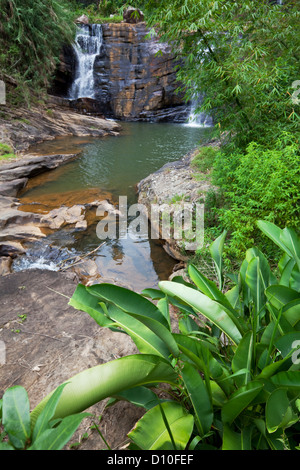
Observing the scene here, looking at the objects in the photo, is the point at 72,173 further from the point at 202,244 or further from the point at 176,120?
the point at 176,120

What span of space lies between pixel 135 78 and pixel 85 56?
3095mm

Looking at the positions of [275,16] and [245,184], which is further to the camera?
[275,16]

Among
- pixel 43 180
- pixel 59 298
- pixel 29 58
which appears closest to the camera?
pixel 59 298

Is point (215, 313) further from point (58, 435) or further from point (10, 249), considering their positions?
point (10, 249)

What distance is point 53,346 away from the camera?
2021mm

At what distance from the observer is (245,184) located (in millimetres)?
2701

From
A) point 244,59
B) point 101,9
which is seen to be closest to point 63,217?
point 244,59

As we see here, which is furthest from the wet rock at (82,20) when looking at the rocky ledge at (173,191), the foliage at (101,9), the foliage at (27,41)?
the rocky ledge at (173,191)

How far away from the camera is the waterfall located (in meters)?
16.0

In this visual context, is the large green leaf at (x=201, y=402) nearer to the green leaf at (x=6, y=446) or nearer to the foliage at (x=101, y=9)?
the green leaf at (x=6, y=446)

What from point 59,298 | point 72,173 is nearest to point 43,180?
point 72,173

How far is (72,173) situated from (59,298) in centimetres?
552

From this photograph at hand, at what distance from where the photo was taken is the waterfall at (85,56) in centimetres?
1600

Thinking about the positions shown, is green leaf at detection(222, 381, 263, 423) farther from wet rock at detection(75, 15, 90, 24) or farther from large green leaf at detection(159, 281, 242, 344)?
wet rock at detection(75, 15, 90, 24)
